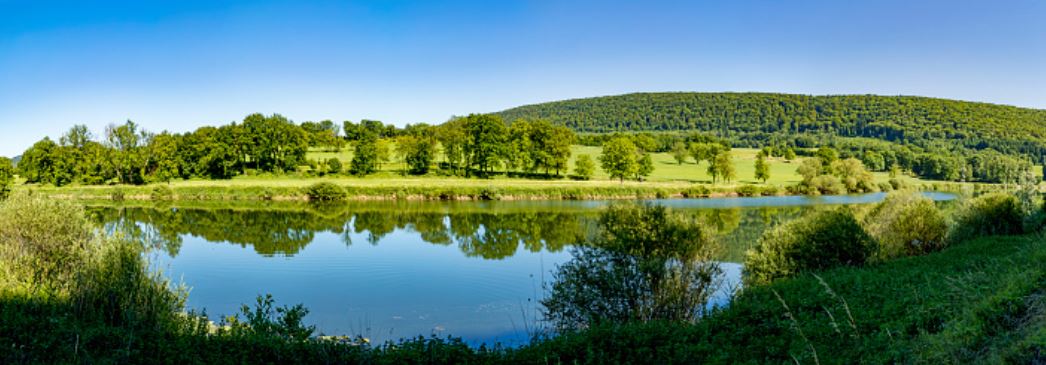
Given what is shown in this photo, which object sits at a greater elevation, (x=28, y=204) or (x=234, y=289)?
(x=28, y=204)

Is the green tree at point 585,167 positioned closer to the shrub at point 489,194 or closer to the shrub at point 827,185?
the shrub at point 489,194

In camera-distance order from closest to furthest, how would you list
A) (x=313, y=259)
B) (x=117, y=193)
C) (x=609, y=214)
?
1. (x=609, y=214)
2. (x=313, y=259)
3. (x=117, y=193)

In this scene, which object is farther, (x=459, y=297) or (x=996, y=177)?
(x=996, y=177)

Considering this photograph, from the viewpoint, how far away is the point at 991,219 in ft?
78.1

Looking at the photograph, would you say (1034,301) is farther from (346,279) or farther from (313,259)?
(313,259)

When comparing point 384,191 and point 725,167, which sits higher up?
point 725,167

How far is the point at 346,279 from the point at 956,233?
86.3 feet

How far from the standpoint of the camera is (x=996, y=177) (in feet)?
279

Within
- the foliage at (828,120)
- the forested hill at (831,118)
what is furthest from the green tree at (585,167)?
the forested hill at (831,118)

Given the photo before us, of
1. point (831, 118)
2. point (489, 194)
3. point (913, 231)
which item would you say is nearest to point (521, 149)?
point (489, 194)

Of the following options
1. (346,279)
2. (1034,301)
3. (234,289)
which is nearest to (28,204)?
(234,289)

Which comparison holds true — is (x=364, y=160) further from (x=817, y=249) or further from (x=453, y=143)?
(x=817, y=249)

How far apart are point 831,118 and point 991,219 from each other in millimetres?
152642

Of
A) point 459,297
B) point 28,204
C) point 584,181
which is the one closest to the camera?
point 28,204
